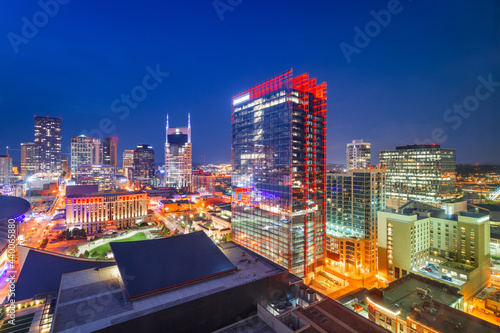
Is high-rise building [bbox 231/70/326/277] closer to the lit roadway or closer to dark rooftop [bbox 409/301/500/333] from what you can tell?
dark rooftop [bbox 409/301/500/333]

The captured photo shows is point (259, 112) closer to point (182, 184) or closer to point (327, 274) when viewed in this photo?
point (327, 274)

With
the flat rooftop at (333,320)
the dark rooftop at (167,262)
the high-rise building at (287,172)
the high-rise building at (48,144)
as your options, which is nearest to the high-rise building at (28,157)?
the high-rise building at (48,144)

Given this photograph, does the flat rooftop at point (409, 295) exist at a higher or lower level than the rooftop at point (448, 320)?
lower

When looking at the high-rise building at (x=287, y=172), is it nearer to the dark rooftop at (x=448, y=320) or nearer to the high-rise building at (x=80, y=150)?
the dark rooftop at (x=448, y=320)

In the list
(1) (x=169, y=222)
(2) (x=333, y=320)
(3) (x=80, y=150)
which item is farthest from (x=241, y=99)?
(3) (x=80, y=150)

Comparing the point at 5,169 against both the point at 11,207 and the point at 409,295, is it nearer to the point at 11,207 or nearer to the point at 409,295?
the point at 11,207

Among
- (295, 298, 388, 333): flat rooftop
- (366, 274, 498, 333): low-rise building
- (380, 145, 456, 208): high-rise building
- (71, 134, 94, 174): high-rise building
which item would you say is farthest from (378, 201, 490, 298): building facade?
(71, 134, 94, 174): high-rise building
